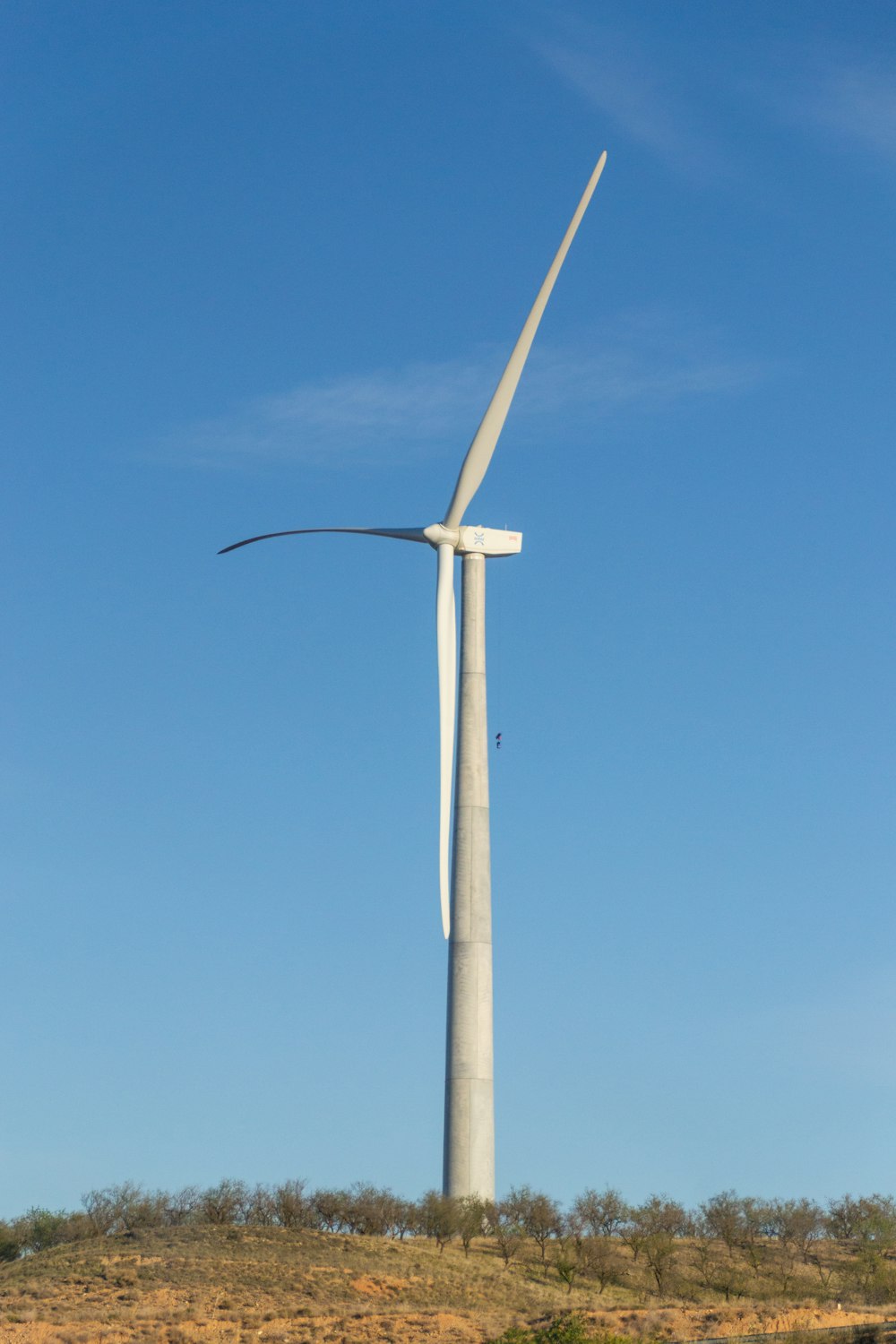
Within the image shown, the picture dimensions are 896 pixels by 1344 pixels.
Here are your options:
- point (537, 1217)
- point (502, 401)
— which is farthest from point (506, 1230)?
point (502, 401)

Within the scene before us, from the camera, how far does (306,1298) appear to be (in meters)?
71.0

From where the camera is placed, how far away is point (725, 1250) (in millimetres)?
92000

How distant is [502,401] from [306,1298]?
43730mm

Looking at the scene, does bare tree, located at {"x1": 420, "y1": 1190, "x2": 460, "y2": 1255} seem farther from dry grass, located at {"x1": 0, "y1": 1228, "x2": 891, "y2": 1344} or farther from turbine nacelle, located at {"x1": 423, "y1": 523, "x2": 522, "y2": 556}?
turbine nacelle, located at {"x1": 423, "y1": 523, "x2": 522, "y2": 556}

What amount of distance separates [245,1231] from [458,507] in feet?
124

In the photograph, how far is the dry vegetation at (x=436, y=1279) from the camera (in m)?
66.3

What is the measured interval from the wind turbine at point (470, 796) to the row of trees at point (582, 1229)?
3.93 metres

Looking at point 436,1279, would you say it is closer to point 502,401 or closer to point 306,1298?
point 306,1298

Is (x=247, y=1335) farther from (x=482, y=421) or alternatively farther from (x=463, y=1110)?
(x=482, y=421)

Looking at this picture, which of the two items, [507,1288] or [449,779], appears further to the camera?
[449,779]

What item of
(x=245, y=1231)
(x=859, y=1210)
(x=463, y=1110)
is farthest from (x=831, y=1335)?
(x=859, y=1210)

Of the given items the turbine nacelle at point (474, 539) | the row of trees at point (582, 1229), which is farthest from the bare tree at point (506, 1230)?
the turbine nacelle at point (474, 539)

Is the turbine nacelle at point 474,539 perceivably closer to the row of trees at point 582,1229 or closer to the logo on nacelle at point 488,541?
the logo on nacelle at point 488,541

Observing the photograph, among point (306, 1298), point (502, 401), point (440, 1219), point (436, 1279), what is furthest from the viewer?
point (502, 401)
